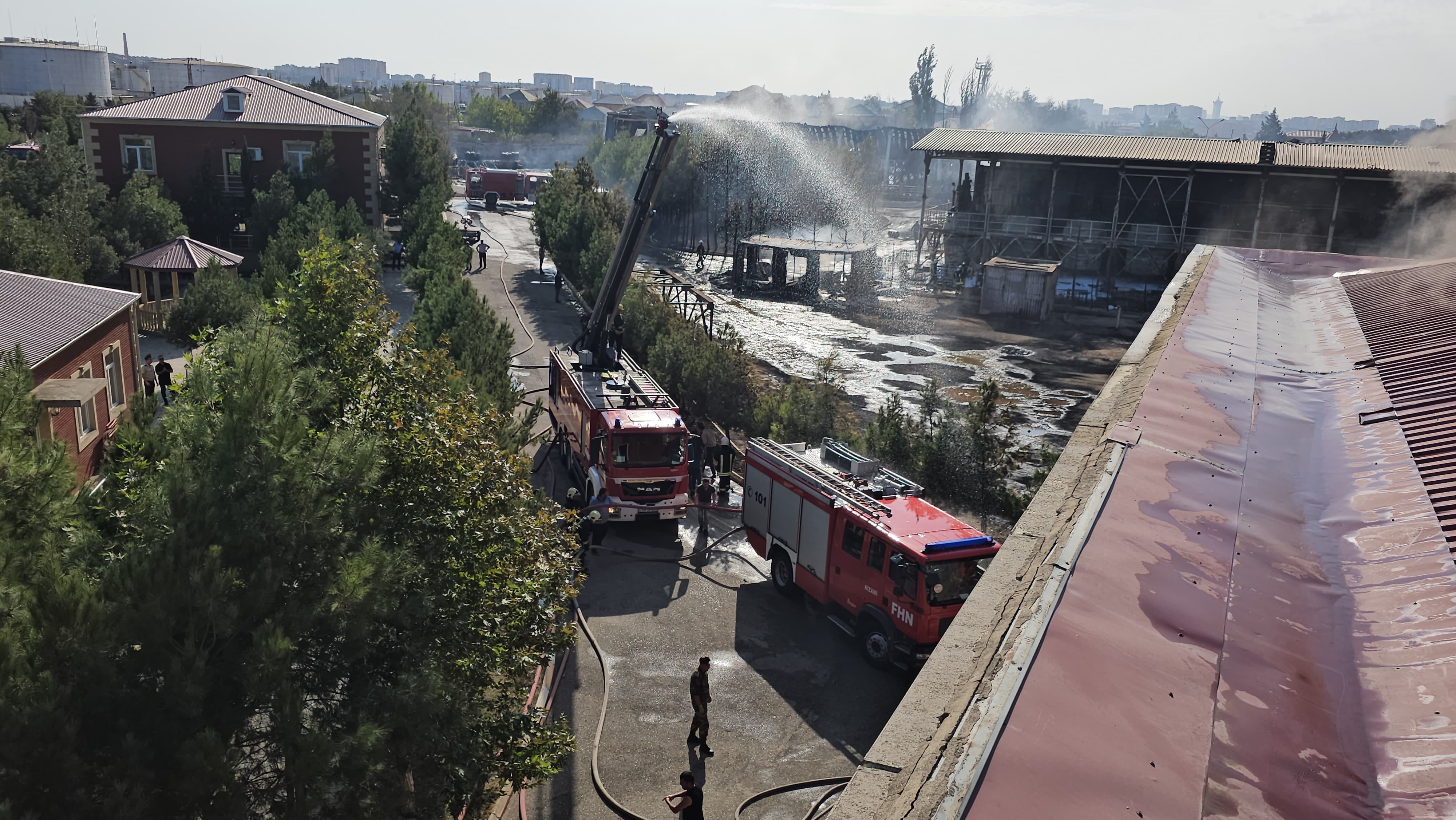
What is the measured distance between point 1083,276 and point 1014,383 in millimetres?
20787

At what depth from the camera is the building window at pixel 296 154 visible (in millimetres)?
45125

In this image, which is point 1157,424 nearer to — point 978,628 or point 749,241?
point 978,628

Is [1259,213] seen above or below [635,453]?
above

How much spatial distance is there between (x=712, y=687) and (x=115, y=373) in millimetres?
15137

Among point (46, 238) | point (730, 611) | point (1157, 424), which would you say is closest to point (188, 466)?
point (1157, 424)

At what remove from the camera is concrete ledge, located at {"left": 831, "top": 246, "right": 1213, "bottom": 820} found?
166 inches

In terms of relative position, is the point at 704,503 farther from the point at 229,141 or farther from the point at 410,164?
the point at 410,164

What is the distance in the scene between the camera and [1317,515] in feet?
24.0

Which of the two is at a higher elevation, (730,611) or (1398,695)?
(1398,695)

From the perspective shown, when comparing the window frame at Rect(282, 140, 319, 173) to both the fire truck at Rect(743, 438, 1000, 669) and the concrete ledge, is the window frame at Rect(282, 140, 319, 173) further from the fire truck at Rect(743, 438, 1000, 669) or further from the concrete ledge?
the concrete ledge

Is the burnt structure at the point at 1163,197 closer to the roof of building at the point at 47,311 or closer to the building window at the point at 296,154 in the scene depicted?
the building window at the point at 296,154

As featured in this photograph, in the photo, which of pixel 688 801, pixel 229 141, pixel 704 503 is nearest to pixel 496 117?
pixel 229 141

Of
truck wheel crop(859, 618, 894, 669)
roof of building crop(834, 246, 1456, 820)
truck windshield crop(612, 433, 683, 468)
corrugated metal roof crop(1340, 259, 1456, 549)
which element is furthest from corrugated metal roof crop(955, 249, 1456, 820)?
truck windshield crop(612, 433, 683, 468)

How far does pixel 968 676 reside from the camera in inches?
203
